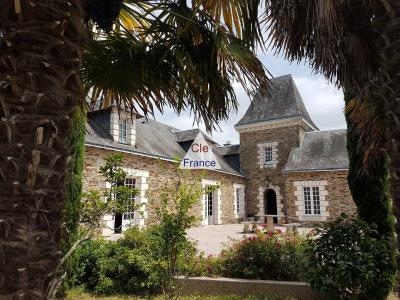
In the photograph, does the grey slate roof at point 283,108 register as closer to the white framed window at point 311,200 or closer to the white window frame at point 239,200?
the white window frame at point 239,200

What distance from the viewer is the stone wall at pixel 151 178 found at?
431 inches

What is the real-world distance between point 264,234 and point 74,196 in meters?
4.15

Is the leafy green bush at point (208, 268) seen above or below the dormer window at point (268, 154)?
below

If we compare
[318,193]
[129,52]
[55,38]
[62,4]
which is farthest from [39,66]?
[318,193]

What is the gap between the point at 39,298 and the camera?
4.48 feet

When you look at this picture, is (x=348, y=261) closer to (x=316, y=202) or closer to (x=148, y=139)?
(x=148, y=139)

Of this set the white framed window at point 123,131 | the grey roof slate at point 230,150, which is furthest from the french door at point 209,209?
the white framed window at point 123,131

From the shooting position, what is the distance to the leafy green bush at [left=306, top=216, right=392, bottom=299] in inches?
188

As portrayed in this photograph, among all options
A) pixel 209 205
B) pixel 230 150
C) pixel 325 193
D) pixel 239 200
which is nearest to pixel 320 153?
pixel 325 193

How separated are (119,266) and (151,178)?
7861 millimetres

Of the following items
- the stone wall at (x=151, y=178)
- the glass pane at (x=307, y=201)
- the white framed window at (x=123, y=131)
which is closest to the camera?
the stone wall at (x=151, y=178)

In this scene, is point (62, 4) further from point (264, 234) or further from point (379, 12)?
point (264, 234)

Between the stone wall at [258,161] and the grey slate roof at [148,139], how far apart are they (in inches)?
43.8

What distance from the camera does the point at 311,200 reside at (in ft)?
60.5
